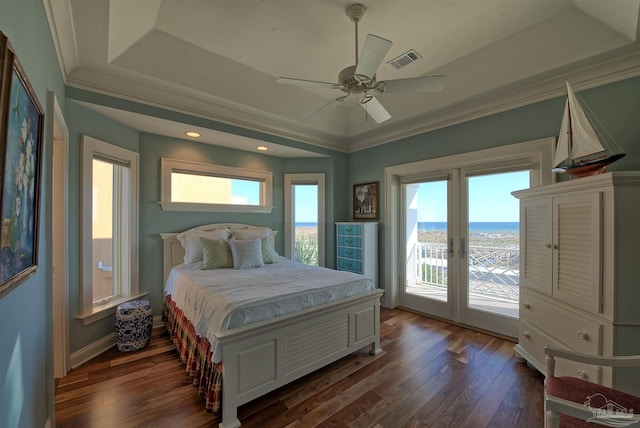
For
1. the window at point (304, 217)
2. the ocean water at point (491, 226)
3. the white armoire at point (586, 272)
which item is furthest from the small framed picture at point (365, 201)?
the white armoire at point (586, 272)

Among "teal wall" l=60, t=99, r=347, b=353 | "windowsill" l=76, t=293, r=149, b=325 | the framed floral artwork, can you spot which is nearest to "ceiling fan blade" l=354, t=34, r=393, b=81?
the framed floral artwork

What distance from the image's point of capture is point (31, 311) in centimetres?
138

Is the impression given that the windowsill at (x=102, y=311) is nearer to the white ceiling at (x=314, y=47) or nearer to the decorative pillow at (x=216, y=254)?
the decorative pillow at (x=216, y=254)

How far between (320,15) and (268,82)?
3.72 ft

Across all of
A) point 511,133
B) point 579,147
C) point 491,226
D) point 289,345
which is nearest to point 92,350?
point 289,345

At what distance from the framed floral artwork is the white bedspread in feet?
3.42

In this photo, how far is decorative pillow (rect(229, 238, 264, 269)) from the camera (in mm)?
3109

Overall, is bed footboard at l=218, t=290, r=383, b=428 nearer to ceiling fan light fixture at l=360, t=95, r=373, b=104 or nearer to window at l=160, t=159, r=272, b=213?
ceiling fan light fixture at l=360, t=95, r=373, b=104

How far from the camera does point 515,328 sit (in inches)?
116

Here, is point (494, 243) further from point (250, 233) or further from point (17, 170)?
point (17, 170)

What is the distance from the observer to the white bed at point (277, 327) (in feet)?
5.86

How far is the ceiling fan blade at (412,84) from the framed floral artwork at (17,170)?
1966mm

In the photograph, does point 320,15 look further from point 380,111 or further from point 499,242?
point 499,242

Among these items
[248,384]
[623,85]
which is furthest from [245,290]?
[623,85]
